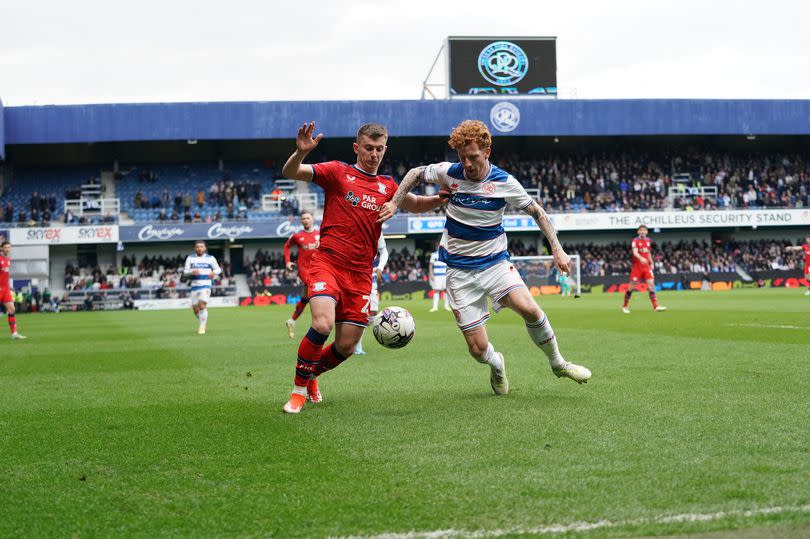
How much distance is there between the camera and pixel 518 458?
15.4 ft

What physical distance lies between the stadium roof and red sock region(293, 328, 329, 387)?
43.8 m

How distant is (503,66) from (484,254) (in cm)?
4744

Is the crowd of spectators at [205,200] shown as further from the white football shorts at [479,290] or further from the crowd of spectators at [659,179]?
the white football shorts at [479,290]

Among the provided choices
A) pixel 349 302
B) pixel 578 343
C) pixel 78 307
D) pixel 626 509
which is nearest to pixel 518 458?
pixel 626 509

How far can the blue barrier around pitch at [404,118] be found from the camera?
48406 mm

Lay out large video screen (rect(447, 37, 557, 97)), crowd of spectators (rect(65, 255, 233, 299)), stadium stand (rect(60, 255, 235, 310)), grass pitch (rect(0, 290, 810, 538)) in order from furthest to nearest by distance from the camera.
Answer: large video screen (rect(447, 37, 557, 97))
crowd of spectators (rect(65, 255, 233, 299))
stadium stand (rect(60, 255, 235, 310))
grass pitch (rect(0, 290, 810, 538))

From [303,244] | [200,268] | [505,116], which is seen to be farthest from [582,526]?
[505,116]

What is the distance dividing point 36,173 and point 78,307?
41.6 feet

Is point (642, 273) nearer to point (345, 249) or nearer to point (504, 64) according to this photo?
point (345, 249)

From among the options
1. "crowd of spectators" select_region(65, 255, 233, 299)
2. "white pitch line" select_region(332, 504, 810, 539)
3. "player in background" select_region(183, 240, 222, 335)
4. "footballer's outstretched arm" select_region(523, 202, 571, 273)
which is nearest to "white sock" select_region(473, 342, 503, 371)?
"footballer's outstretched arm" select_region(523, 202, 571, 273)

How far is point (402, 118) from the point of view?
50656mm

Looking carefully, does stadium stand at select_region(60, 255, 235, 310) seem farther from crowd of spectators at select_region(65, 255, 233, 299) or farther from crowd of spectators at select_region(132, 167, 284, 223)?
crowd of spectators at select_region(132, 167, 284, 223)

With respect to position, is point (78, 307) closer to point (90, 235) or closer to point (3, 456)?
point (90, 235)

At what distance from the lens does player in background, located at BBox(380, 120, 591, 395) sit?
737 centimetres
